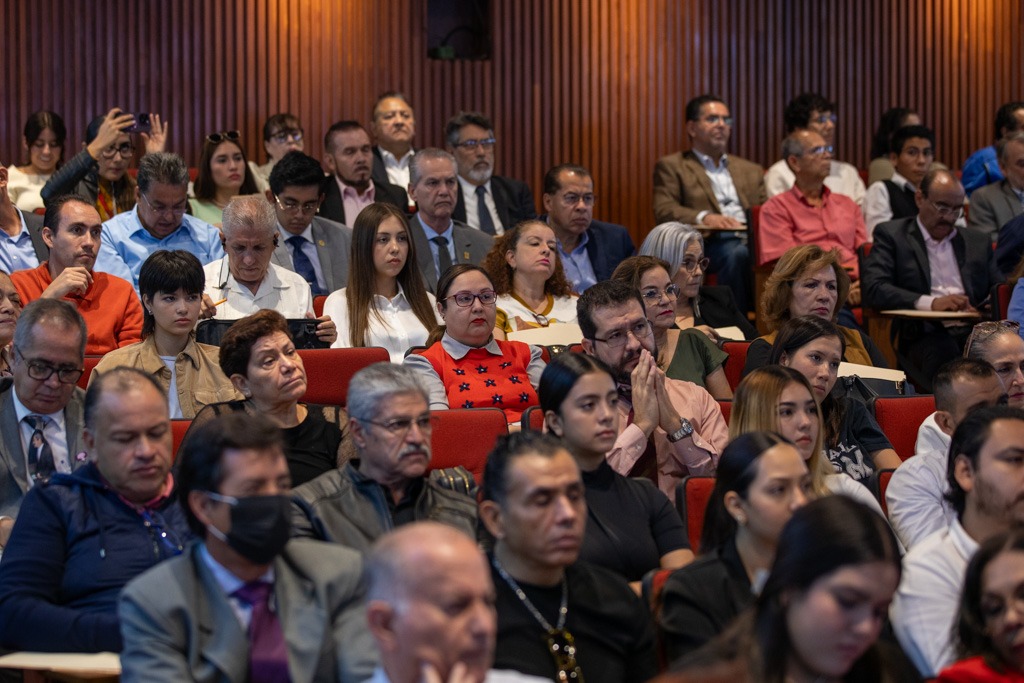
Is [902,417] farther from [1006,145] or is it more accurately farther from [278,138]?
[278,138]

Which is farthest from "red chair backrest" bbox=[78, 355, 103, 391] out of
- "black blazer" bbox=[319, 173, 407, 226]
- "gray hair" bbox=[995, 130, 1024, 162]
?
"gray hair" bbox=[995, 130, 1024, 162]

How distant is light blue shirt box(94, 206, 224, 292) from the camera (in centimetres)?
424

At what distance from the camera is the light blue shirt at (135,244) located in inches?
167

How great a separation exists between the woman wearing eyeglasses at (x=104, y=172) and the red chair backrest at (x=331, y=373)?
65.6 inches

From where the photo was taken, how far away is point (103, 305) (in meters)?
3.81

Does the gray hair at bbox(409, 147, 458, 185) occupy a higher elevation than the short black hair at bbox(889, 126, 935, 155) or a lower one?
lower

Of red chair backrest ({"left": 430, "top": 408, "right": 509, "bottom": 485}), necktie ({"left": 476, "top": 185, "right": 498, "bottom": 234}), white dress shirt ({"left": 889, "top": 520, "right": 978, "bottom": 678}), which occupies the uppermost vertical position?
necktie ({"left": 476, "top": 185, "right": 498, "bottom": 234})

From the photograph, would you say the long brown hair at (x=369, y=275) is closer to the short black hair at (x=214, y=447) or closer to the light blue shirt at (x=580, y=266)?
the light blue shirt at (x=580, y=266)

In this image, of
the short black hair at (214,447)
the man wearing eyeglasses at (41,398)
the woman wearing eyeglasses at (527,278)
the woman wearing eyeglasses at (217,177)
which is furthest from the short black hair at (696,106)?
the short black hair at (214,447)

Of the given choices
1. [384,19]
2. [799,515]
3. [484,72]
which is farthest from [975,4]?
[799,515]

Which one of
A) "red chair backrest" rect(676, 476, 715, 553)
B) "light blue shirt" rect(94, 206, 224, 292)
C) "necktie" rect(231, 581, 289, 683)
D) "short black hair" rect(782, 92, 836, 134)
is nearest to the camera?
"necktie" rect(231, 581, 289, 683)

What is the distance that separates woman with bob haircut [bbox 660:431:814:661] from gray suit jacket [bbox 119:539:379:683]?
501mm

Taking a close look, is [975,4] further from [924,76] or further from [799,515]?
[799,515]

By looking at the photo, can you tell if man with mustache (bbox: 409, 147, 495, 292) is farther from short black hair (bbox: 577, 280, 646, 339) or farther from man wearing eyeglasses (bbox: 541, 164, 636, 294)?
short black hair (bbox: 577, 280, 646, 339)
